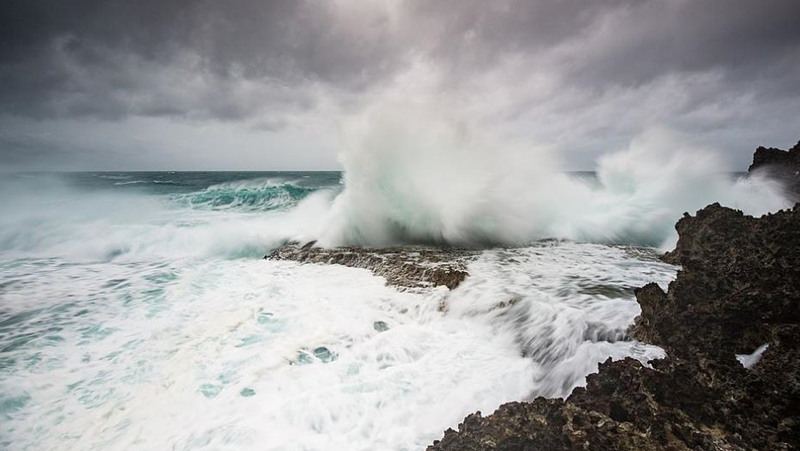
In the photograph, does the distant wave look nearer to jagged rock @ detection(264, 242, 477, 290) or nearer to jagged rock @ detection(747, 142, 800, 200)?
jagged rock @ detection(264, 242, 477, 290)

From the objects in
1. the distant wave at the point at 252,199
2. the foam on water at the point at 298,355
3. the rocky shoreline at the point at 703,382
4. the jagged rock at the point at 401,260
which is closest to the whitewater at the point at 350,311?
the foam on water at the point at 298,355

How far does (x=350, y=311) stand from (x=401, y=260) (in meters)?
2.59

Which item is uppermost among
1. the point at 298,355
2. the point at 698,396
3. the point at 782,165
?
the point at 782,165

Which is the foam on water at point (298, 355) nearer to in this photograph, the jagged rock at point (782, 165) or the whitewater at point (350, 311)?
the whitewater at point (350, 311)

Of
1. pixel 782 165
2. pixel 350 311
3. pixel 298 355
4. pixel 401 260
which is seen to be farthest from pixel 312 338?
pixel 782 165

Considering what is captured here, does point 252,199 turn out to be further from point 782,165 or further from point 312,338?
point 782,165

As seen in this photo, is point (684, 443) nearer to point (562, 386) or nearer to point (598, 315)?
point (562, 386)

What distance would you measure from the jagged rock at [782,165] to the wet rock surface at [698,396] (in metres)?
10.7

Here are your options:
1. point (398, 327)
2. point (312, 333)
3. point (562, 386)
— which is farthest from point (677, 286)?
point (312, 333)

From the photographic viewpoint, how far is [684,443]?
6.42 feet

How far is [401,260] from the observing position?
7848 millimetres

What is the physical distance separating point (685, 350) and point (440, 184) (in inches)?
309

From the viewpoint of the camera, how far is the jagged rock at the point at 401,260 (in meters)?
6.54

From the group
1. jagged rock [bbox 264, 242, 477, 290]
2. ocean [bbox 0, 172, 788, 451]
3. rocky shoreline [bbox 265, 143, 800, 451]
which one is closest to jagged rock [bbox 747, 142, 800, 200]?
ocean [bbox 0, 172, 788, 451]
